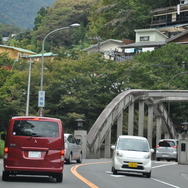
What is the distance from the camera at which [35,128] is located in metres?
15.8

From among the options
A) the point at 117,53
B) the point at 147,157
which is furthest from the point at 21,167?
the point at 117,53

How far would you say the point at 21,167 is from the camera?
50.8 ft

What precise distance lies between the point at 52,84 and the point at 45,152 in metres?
40.1

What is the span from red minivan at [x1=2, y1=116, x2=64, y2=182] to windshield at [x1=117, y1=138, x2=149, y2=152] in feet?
23.0

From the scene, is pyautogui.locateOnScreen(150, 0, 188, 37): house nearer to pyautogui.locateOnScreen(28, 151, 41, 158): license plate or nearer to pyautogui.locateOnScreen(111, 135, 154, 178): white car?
pyautogui.locateOnScreen(111, 135, 154, 178): white car

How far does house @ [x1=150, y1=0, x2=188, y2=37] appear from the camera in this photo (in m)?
91.8

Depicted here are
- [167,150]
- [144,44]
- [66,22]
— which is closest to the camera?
[167,150]

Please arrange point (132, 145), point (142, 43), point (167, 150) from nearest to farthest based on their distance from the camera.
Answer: point (132, 145)
point (167, 150)
point (142, 43)

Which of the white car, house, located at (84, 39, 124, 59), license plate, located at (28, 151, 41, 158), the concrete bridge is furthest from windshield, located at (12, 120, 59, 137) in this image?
house, located at (84, 39, 124, 59)

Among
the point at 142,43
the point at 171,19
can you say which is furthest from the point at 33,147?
the point at 171,19

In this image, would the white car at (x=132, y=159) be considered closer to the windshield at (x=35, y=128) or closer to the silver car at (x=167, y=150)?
the windshield at (x=35, y=128)

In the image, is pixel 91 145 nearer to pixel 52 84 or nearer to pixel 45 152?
pixel 52 84

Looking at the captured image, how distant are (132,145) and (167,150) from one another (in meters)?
21.1

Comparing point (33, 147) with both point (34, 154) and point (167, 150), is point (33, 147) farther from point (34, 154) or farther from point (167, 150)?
point (167, 150)
